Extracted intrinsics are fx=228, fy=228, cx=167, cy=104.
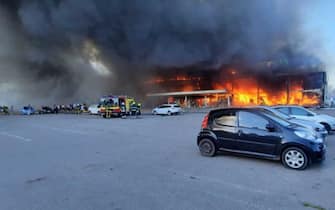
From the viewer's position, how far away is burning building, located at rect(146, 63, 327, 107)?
186ft

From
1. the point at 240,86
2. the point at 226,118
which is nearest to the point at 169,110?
the point at 226,118

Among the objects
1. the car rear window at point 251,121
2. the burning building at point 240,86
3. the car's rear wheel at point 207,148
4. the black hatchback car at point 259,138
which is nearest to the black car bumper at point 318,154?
the black hatchback car at point 259,138

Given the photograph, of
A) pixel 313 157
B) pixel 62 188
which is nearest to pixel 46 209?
pixel 62 188

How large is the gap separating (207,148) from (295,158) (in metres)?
2.31

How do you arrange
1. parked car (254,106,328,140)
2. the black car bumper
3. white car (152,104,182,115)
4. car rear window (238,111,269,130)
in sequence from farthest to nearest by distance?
white car (152,104,182,115)
parked car (254,106,328,140)
car rear window (238,111,269,130)
the black car bumper

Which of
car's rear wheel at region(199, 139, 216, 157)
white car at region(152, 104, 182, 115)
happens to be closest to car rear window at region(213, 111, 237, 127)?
car's rear wheel at region(199, 139, 216, 157)

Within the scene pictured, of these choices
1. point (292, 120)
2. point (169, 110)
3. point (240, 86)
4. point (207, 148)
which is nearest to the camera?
point (207, 148)

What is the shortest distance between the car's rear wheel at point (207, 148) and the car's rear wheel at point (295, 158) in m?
1.88

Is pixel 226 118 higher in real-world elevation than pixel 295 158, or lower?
higher

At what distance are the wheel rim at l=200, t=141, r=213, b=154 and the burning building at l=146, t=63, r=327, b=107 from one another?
5096 centimetres

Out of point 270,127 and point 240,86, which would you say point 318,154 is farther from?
point 240,86

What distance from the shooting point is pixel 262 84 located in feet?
208

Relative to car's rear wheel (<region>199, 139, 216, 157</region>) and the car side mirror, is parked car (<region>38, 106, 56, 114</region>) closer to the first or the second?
car's rear wheel (<region>199, 139, 216, 157</region>)

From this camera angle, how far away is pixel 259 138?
5828 millimetres
